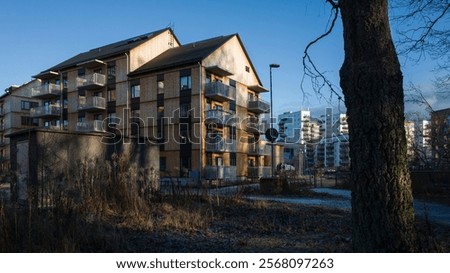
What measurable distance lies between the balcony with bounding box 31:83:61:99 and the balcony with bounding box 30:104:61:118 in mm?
1131

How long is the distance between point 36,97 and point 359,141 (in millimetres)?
39349

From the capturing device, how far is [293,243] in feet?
15.9

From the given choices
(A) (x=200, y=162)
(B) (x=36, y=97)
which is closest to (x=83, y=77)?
(B) (x=36, y=97)

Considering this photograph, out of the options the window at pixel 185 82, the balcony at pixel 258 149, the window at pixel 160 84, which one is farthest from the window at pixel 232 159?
the window at pixel 160 84

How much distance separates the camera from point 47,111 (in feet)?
116

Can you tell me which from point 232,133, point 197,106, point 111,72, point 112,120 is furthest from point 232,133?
point 111,72

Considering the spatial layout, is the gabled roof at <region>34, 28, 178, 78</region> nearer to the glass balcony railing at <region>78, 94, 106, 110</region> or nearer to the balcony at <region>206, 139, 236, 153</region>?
the glass balcony railing at <region>78, 94, 106, 110</region>

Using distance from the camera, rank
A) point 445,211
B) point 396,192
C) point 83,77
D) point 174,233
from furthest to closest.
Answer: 1. point 83,77
2. point 445,211
3. point 174,233
4. point 396,192

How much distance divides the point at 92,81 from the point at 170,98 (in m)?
7.74

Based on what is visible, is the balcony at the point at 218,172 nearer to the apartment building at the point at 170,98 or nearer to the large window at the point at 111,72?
the apartment building at the point at 170,98

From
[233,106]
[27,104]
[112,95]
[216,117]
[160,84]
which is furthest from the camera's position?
[27,104]

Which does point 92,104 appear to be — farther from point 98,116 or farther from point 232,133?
point 232,133

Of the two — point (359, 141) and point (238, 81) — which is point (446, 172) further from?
point (238, 81)

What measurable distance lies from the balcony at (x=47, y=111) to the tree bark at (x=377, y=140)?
36.3 meters
